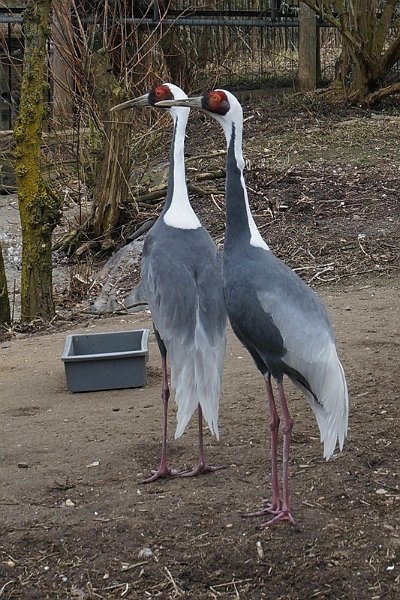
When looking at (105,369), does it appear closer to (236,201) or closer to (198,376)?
(198,376)

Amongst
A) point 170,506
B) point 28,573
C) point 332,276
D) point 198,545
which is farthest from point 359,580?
point 332,276

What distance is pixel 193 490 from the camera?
14.6 ft

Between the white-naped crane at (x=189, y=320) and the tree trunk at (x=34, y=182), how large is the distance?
301cm

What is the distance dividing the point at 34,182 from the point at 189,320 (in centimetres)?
341

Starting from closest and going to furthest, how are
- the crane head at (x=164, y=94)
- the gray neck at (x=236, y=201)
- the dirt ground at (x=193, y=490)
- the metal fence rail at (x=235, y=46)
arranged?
the dirt ground at (x=193, y=490), the gray neck at (x=236, y=201), the crane head at (x=164, y=94), the metal fence rail at (x=235, y=46)

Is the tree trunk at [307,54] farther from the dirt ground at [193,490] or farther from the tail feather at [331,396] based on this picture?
the tail feather at [331,396]

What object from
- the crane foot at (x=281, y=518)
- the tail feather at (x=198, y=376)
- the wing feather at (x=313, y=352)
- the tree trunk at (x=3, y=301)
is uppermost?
the wing feather at (x=313, y=352)

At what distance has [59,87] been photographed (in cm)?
1066

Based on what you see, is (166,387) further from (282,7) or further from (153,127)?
(282,7)

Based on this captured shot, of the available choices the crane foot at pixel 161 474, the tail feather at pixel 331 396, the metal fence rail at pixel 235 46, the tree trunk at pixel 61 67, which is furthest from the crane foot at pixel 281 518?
the metal fence rail at pixel 235 46

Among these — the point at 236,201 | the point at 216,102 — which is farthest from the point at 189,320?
the point at 216,102

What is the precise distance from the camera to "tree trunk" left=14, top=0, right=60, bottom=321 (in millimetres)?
7523

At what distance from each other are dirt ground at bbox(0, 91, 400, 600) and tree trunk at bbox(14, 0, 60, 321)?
0.54 metres

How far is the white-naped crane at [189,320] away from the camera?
4.60 m
